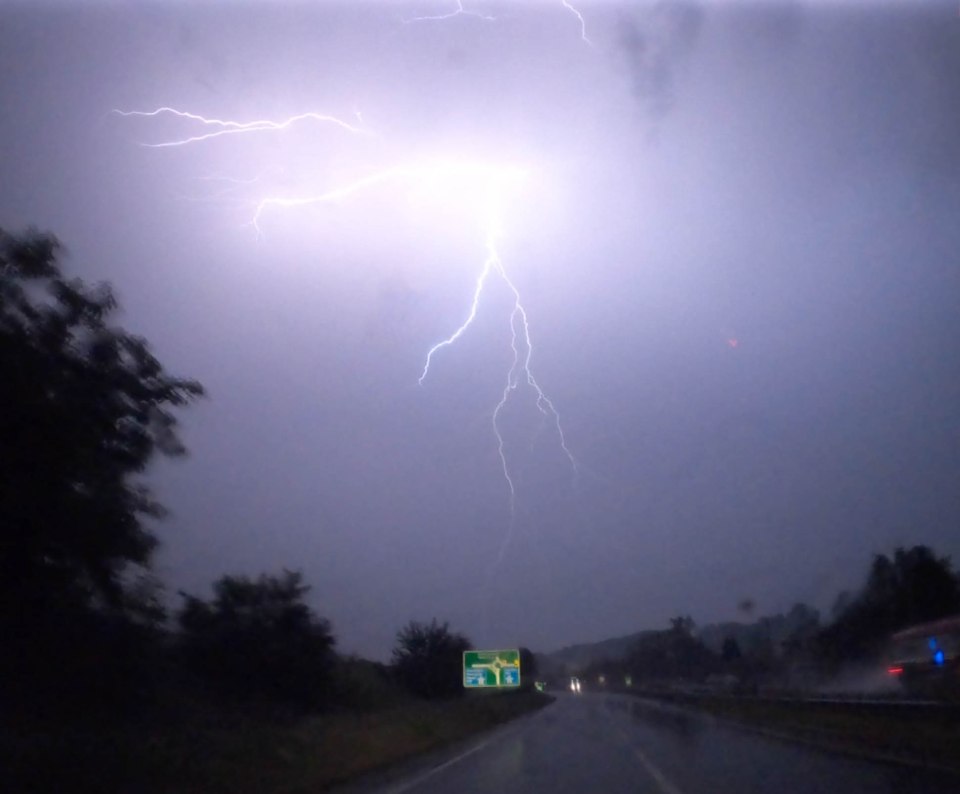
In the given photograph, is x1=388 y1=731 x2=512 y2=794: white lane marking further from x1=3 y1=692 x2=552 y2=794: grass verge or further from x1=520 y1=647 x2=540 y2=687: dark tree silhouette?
x1=520 y1=647 x2=540 y2=687: dark tree silhouette

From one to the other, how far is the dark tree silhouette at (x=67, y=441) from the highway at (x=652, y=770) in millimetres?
6829

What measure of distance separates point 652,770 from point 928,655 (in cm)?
2385

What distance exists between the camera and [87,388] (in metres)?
17.4

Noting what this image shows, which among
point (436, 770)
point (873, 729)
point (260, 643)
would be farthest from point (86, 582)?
point (260, 643)

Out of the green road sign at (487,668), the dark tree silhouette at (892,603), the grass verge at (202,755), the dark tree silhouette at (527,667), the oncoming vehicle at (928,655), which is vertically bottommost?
A: the grass verge at (202,755)

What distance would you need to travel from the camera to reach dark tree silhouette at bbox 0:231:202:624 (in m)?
15.9

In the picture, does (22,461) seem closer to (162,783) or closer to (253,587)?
(162,783)

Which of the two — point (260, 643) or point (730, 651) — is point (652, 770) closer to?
point (260, 643)

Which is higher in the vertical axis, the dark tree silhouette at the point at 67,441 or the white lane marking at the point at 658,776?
the dark tree silhouette at the point at 67,441

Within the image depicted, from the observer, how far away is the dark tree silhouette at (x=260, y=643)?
140 ft

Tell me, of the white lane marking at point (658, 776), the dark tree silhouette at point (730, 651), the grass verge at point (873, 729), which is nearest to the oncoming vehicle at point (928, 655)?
the grass verge at point (873, 729)

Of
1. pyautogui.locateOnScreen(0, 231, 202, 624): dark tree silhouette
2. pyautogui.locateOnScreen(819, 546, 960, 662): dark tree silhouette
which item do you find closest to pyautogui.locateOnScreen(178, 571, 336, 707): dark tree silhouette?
pyautogui.locateOnScreen(0, 231, 202, 624): dark tree silhouette

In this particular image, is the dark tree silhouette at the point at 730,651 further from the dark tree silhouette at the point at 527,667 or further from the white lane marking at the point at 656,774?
the white lane marking at the point at 656,774

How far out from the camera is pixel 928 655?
4153cm
